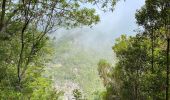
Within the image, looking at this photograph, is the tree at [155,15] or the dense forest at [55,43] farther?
the tree at [155,15]

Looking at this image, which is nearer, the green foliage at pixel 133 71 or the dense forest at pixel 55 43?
the dense forest at pixel 55 43

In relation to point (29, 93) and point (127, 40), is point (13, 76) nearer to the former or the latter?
point (29, 93)

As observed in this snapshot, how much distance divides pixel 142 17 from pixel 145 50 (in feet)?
37.3

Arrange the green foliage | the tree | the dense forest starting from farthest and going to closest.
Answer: the green foliage, the tree, the dense forest

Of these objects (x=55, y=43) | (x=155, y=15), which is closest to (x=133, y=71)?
(x=55, y=43)

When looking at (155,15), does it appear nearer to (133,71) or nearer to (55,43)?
(55,43)

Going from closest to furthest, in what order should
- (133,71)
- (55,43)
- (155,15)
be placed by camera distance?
(155,15)
(55,43)
(133,71)

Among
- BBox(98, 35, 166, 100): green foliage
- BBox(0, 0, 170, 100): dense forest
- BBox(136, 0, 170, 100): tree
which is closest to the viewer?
BBox(0, 0, 170, 100): dense forest

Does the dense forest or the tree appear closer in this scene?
the dense forest

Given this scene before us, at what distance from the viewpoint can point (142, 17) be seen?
37.1 metres

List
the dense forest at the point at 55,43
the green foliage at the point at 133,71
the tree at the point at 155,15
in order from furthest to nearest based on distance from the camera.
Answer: the green foliage at the point at 133,71 < the tree at the point at 155,15 < the dense forest at the point at 55,43

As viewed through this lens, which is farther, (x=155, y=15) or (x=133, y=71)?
(x=133, y=71)

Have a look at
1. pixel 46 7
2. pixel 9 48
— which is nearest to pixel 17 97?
pixel 46 7

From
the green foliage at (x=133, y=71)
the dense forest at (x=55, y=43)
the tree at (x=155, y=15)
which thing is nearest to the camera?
the dense forest at (x=55, y=43)
